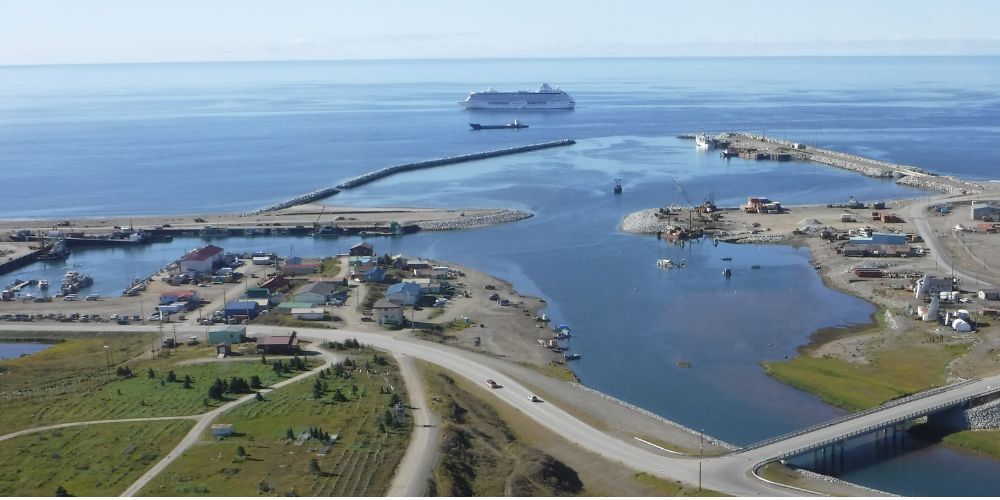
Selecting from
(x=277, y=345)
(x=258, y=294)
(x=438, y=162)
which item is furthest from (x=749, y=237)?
(x=438, y=162)

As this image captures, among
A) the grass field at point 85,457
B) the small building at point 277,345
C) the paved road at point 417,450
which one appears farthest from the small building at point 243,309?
the grass field at point 85,457

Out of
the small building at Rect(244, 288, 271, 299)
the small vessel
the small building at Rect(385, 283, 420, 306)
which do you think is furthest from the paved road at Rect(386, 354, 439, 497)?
the small vessel

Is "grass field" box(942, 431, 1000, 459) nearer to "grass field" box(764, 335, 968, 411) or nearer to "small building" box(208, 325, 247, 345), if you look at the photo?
"grass field" box(764, 335, 968, 411)

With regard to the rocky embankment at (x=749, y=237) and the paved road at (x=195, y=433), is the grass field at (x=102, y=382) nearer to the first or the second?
the paved road at (x=195, y=433)

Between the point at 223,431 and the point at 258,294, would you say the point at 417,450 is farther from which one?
the point at 258,294

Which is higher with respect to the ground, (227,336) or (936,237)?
(936,237)

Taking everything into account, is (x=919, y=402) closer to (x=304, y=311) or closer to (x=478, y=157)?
(x=304, y=311)

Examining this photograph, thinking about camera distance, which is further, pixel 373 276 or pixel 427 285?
pixel 373 276

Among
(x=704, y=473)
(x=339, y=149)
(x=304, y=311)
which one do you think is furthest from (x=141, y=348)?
(x=339, y=149)
